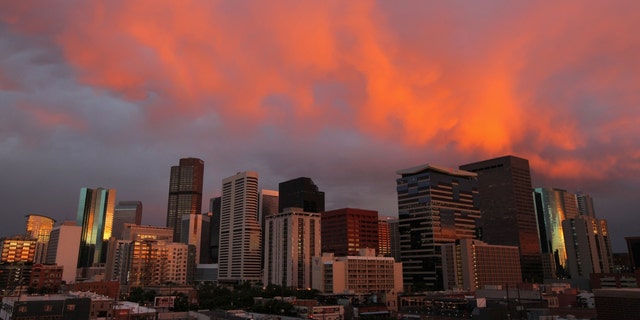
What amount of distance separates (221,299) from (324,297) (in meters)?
49.0

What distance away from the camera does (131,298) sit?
191500 millimetres

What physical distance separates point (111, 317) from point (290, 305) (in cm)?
5125

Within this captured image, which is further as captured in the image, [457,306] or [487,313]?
[457,306]

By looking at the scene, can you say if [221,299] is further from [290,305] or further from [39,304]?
[39,304]

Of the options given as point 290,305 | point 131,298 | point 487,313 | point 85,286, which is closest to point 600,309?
point 487,313

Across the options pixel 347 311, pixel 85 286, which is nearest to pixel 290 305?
pixel 347 311

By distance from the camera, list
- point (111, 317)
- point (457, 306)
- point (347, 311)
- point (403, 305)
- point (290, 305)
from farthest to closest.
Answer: point (403, 305)
point (347, 311)
point (290, 305)
point (457, 306)
point (111, 317)

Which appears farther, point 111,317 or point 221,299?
point 221,299

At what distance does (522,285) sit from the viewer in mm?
196375

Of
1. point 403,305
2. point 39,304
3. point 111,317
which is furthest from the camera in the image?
point 403,305

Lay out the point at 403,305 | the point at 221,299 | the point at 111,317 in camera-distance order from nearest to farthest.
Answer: the point at 111,317 < the point at 221,299 < the point at 403,305

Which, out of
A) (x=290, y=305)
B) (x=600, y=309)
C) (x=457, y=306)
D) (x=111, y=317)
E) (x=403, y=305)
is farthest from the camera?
(x=403, y=305)

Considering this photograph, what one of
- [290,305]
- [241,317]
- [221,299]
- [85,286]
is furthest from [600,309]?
[85,286]

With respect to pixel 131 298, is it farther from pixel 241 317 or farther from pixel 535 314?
pixel 535 314
